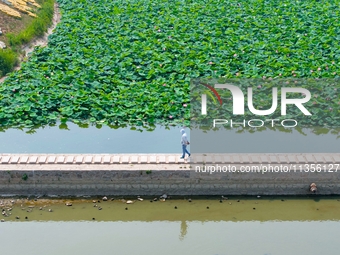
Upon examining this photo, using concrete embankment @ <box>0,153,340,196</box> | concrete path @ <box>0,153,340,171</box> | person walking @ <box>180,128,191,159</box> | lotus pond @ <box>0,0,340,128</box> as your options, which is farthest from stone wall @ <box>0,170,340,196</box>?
lotus pond @ <box>0,0,340,128</box>

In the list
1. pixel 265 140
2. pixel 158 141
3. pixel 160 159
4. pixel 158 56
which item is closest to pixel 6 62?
pixel 158 56

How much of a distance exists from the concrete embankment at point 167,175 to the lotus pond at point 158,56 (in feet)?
8.96

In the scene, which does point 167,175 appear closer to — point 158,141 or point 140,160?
point 140,160

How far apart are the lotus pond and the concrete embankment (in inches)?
108

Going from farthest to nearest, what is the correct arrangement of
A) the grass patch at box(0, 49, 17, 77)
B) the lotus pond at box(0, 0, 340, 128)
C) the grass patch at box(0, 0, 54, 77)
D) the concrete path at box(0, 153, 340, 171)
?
1. the grass patch at box(0, 0, 54, 77)
2. the grass patch at box(0, 49, 17, 77)
3. the lotus pond at box(0, 0, 340, 128)
4. the concrete path at box(0, 153, 340, 171)

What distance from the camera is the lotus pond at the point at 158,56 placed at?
14039 mm

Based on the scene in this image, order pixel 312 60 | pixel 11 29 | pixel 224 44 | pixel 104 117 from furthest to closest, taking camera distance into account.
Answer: pixel 11 29
pixel 224 44
pixel 312 60
pixel 104 117

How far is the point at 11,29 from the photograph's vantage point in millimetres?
19531

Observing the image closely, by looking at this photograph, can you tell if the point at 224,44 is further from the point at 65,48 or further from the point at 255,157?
the point at 255,157

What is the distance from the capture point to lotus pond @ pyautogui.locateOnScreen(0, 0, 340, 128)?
553 inches

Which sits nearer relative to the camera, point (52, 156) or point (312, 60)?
point (52, 156)

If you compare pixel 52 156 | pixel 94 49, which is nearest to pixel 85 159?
pixel 52 156

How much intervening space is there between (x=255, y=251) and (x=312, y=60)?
28.2ft

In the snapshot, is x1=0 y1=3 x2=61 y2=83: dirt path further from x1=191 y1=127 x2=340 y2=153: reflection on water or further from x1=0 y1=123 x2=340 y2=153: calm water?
x1=191 y1=127 x2=340 y2=153: reflection on water
